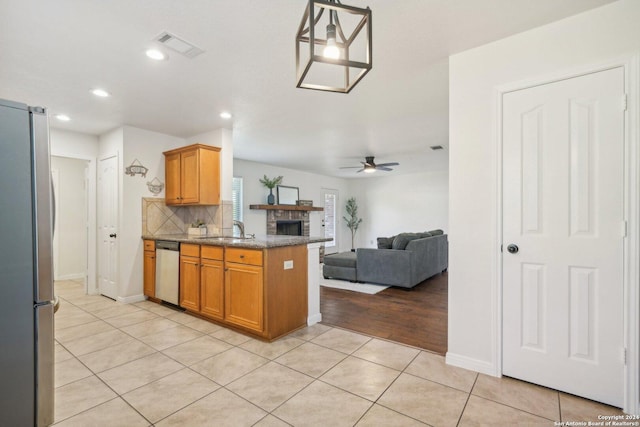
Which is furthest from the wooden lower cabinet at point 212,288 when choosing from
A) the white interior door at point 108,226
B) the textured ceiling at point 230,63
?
the textured ceiling at point 230,63

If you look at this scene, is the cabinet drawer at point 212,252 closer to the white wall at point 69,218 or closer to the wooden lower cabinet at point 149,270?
the wooden lower cabinet at point 149,270

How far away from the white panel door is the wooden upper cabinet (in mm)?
3474

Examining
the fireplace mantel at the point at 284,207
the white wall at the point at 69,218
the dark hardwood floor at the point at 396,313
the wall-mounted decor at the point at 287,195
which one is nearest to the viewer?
the dark hardwood floor at the point at 396,313

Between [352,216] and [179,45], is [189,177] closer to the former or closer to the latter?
[179,45]

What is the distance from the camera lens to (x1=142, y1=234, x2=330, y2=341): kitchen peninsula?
114 inches

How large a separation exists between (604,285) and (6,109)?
3.13m

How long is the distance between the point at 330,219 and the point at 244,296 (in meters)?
6.67

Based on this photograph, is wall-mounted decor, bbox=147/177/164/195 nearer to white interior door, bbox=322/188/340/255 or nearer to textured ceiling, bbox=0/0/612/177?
textured ceiling, bbox=0/0/612/177

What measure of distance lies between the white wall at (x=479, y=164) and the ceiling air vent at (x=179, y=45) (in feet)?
6.54

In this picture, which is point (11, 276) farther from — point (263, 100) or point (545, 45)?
point (545, 45)

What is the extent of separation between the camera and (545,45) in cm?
205

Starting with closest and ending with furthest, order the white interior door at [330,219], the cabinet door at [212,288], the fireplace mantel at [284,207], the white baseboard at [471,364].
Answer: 1. the white baseboard at [471,364]
2. the cabinet door at [212,288]
3. the fireplace mantel at [284,207]
4. the white interior door at [330,219]

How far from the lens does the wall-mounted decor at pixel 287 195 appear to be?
763cm

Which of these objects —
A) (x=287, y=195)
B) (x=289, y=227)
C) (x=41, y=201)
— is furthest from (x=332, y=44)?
(x=289, y=227)
